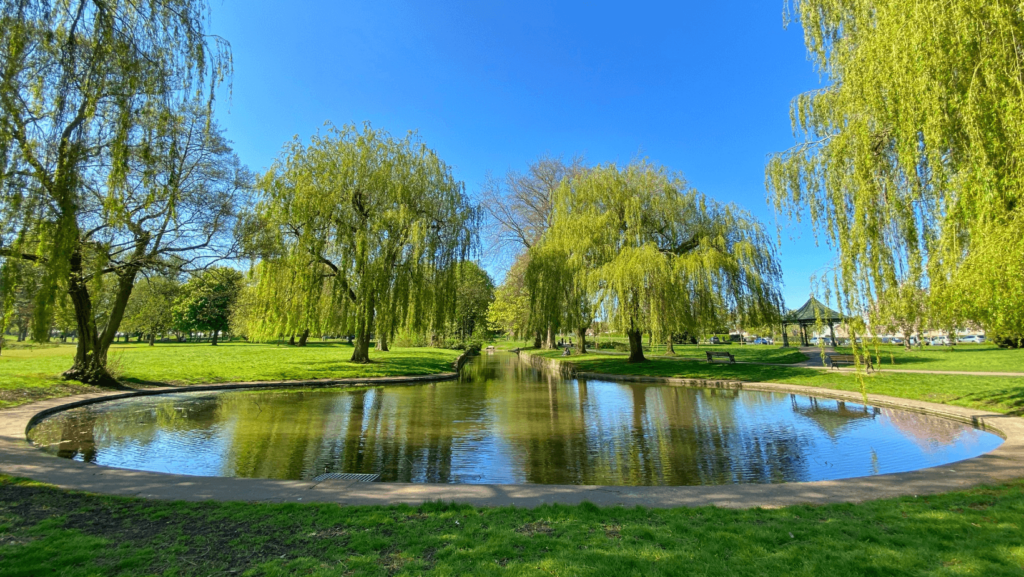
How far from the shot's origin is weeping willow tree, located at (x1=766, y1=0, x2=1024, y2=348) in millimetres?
5621

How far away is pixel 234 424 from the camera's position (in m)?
9.68

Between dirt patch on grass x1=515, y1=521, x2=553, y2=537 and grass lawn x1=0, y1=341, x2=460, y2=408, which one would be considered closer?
dirt patch on grass x1=515, y1=521, x2=553, y2=537

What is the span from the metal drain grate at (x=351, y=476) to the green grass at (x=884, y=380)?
25.6 ft

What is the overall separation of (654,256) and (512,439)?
12804mm

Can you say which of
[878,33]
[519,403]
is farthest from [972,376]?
[519,403]

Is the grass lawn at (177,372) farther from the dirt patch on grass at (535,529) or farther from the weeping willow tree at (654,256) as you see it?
the dirt patch on grass at (535,529)

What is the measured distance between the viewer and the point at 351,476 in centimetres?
607

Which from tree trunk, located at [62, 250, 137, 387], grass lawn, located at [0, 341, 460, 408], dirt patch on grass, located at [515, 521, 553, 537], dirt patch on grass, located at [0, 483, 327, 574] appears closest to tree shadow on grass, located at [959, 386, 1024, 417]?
dirt patch on grass, located at [515, 521, 553, 537]

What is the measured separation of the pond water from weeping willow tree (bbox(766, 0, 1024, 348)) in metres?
2.88

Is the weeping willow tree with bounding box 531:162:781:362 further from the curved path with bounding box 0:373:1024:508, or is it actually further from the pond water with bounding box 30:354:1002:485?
the curved path with bounding box 0:373:1024:508

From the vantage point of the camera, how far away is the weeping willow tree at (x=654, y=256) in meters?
18.8

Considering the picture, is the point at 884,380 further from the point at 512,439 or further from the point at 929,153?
the point at 512,439

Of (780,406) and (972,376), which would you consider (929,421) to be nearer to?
(780,406)

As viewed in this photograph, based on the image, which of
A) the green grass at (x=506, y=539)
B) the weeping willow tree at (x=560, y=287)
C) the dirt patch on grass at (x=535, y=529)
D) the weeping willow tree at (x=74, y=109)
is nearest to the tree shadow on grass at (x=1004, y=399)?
the green grass at (x=506, y=539)
